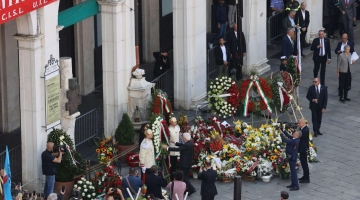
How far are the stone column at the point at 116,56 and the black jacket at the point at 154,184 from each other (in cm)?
395

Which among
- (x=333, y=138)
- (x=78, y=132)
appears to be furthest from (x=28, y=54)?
(x=333, y=138)

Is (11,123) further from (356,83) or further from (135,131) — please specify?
(356,83)

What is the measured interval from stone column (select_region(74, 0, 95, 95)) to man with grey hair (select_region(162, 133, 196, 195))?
640 centimetres

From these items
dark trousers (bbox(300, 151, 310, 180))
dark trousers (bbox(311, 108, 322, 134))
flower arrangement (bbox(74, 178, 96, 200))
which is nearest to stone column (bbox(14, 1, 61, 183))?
flower arrangement (bbox(74, 178, 96, 200))

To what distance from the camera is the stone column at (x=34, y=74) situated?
25234 mm

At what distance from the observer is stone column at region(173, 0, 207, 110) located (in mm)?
30891

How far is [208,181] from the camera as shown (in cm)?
2542

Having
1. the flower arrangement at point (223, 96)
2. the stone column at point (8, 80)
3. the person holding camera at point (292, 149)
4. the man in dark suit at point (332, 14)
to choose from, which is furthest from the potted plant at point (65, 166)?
the man in dark suit at point (332, 14)

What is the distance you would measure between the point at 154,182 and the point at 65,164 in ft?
6.78

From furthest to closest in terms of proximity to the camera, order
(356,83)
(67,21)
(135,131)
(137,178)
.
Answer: (356,83) < (135,131) < (67,21) < (137,178)

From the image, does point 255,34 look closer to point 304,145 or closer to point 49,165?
point 304,145

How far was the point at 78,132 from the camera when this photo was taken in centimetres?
2911

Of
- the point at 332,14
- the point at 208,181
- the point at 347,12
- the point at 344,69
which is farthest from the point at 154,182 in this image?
the point at 332,14

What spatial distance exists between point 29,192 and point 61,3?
7.23 m
